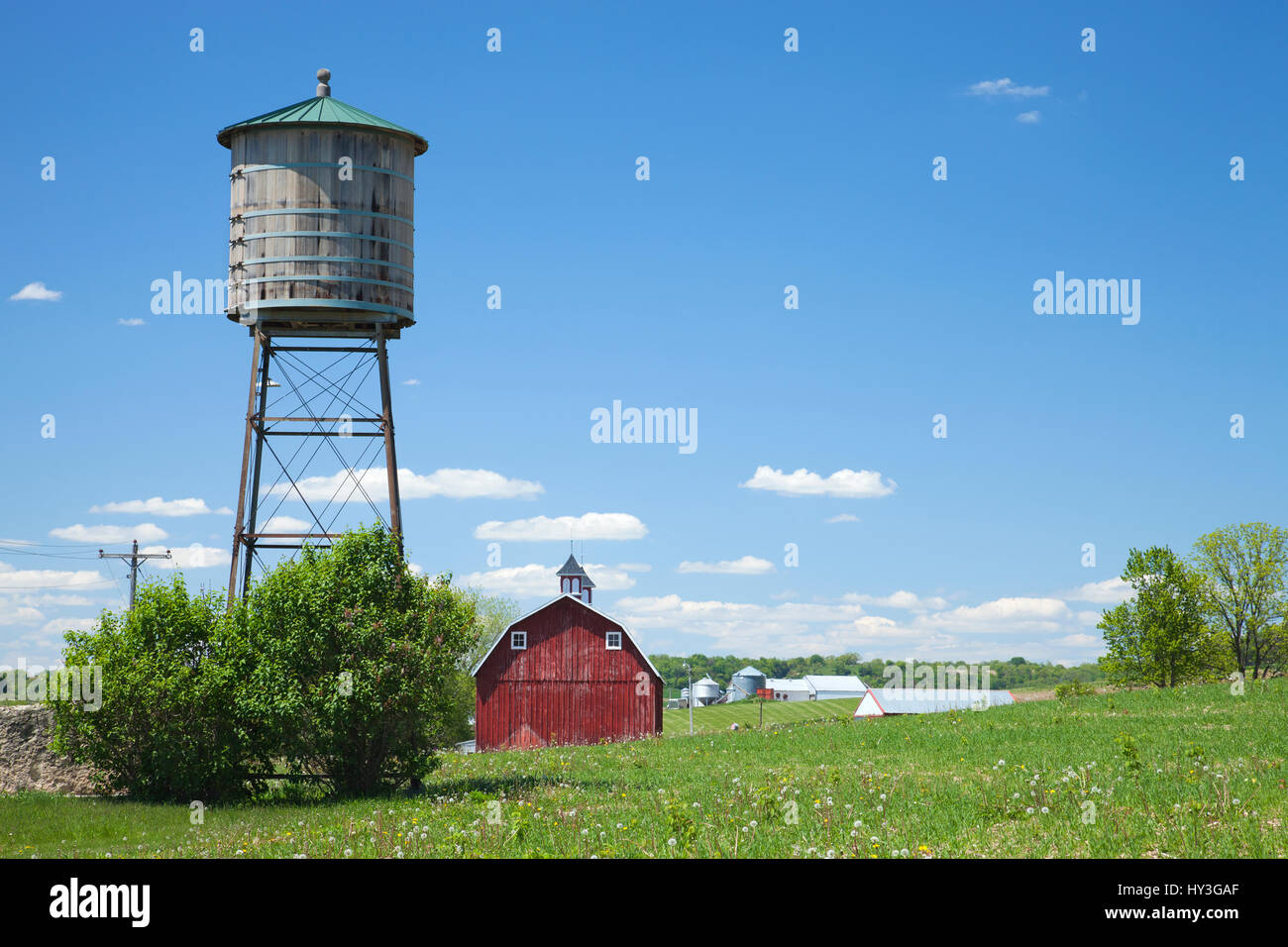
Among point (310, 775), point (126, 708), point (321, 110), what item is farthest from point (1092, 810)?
point (321, 110)

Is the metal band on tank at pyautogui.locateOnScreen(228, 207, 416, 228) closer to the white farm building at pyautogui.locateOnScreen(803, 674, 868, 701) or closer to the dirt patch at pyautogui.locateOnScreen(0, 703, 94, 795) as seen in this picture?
the dirt patch at pyautogui.locateOnScreen(0, 703, 94, 795)

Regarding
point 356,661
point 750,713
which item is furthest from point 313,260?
point 750,713

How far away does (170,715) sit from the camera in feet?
87.5

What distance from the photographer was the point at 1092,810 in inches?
563

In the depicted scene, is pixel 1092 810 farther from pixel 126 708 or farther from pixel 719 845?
pixel 126 708

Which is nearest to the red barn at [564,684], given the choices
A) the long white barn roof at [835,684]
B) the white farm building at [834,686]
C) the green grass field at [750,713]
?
the green grass field at [750,713]

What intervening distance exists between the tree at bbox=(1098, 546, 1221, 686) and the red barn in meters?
30.1

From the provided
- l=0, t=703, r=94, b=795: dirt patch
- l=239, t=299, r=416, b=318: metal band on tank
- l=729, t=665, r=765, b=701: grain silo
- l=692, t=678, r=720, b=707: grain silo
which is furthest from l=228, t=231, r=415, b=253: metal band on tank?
l=729, t=665, r=765, b=701: grain silo

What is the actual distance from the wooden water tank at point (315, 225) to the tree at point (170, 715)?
8698mm

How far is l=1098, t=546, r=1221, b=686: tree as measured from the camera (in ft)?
204

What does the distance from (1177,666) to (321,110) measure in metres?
52.3

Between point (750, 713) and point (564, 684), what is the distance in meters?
67.4

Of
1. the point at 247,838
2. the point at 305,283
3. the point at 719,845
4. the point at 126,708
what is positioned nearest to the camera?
the point at 719,845

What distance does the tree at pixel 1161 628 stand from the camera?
2450 inches
